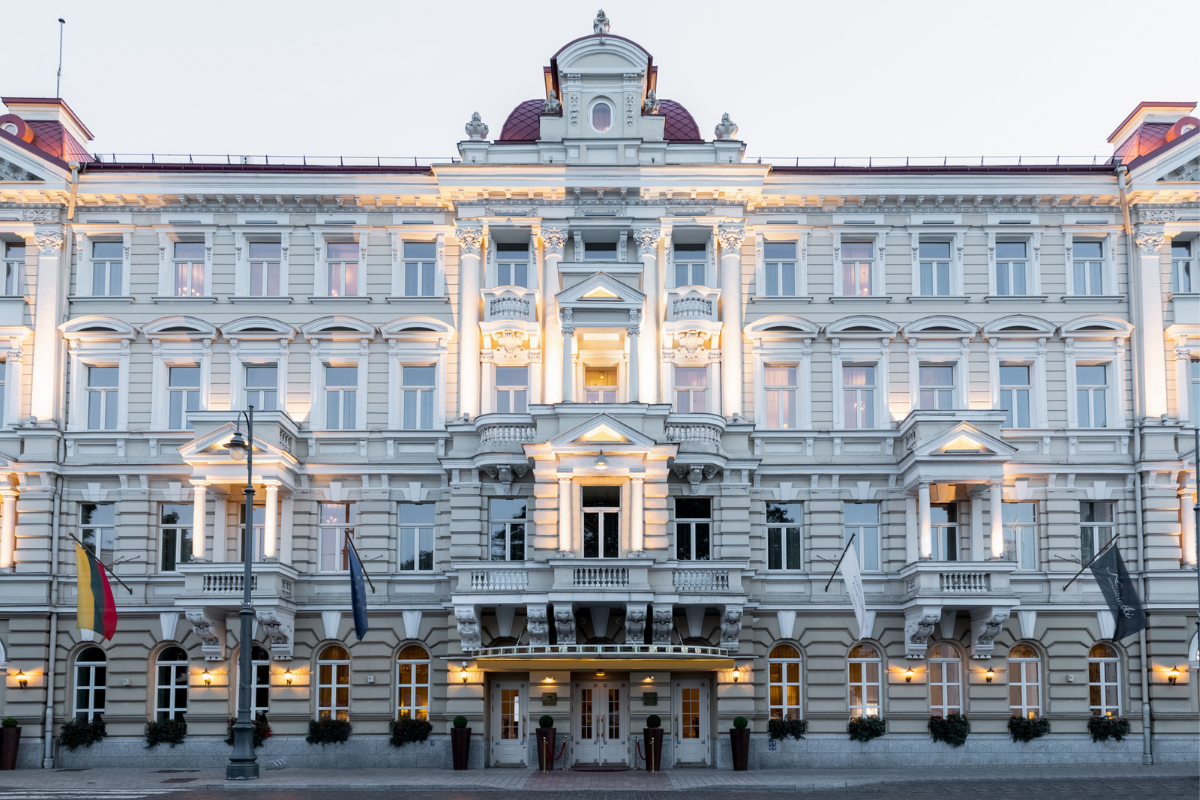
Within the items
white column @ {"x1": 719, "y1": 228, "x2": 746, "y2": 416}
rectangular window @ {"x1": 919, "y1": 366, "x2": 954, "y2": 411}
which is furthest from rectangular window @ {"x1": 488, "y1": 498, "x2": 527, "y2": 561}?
rectangular window @ {"x1": 919, "y1": 366, "x2": 954, "y2": 411}

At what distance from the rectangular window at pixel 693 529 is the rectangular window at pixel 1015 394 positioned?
9550 mm

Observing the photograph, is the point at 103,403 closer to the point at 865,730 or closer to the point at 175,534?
the point at 175,534

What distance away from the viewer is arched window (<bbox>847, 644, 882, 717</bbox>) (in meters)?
37.7

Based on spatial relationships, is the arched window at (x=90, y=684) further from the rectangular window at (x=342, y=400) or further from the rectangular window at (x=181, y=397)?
the rectangular window at (x=342, y=400)

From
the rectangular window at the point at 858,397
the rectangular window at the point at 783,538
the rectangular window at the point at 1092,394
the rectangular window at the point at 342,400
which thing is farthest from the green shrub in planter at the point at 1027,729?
the rectangular window at the point at 342,400

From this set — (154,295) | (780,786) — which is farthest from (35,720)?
(780,786)

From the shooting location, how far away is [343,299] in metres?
39.6

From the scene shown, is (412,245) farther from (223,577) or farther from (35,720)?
(35,720)

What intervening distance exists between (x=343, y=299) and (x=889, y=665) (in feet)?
64.3

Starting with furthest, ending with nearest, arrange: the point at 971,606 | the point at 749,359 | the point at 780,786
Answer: the point at 749,359 < the point at 971,606 < the point at 780,786

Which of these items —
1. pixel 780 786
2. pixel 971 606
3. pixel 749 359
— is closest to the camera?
pixel 780 786

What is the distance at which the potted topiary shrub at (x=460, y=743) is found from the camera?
35.8m

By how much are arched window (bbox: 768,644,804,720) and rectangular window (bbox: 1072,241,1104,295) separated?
1434 centimetres

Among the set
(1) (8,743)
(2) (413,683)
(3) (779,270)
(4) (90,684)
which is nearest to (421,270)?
(3) (779,270)
